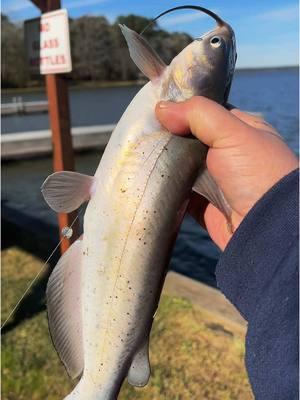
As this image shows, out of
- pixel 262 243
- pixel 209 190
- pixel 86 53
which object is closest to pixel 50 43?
pixel 209 190

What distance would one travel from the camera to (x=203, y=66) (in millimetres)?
1917

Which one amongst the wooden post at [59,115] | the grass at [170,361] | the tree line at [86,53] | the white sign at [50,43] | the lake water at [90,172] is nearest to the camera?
the grass at [170,361]

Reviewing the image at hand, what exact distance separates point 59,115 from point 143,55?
10.2 feet

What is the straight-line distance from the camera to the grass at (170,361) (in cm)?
395

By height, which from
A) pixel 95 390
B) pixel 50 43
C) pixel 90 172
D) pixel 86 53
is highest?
pixel 50 43

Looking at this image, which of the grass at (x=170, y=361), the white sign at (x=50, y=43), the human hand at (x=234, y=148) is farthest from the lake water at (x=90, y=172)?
the human hand at (x=234, y=148)

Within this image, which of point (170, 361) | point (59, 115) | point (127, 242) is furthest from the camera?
point (59, 115)

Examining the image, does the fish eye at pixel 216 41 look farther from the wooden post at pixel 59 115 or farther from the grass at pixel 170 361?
the wooden post at pixel 59 115

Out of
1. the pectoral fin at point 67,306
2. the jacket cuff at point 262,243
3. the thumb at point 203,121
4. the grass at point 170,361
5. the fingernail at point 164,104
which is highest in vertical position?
the fingernail at point 164,104

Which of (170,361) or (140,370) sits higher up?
(140,370)

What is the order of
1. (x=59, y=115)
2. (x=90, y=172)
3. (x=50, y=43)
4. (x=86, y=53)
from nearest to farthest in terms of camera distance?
(x=50, y=43) → (x=59, y=115) → (x=90, y=172) → (x=86, y=53)

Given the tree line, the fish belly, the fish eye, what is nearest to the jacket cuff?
the fish belly

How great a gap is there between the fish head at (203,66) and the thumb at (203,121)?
4 cm

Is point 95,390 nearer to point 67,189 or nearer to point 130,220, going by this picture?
point 130,220
